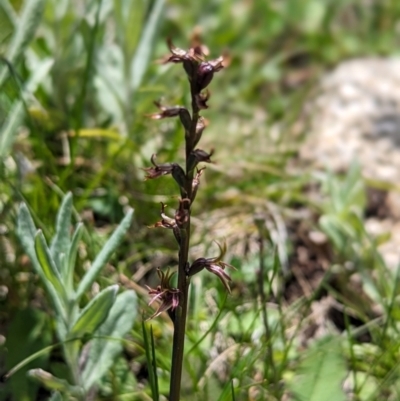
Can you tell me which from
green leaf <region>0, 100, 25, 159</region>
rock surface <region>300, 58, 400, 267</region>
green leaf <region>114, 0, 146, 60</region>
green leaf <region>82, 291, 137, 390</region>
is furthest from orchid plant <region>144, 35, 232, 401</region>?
rock surface <region>300, 58, 400, 267</region>

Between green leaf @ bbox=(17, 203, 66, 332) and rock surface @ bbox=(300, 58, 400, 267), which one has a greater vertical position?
rock surface @ bbox=(300, 58, 400, 267)

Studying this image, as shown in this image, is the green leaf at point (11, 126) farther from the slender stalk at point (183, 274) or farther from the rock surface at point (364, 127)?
the rock surface at point (364, 127)

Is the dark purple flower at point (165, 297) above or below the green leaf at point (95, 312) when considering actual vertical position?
above

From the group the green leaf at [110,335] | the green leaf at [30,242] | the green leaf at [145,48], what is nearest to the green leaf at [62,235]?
the green leaf at [30,242]

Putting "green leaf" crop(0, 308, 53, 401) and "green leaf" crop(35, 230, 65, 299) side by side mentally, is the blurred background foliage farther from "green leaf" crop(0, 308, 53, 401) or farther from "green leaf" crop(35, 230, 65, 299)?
"green leaf" crop(35, 230, 65, 299)

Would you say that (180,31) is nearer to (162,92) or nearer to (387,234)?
(162,92)

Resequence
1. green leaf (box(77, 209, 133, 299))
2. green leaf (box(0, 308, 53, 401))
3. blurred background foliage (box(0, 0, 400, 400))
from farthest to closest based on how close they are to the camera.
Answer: blurred background foliage (box(0, 0, 400, 400)) → green leaf (box(0, 308, 53, 401)) → green leaf (box(77, 209, 133, 299))
